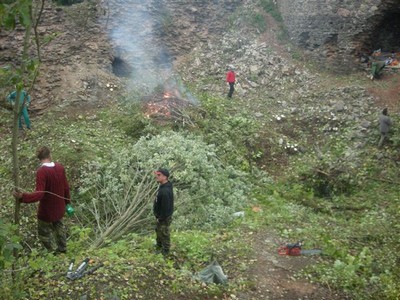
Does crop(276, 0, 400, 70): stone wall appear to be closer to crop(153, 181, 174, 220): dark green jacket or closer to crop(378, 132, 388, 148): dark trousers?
crop(378, 132, 388, 148): dark trousers

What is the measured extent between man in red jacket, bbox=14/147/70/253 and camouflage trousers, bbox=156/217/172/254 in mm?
1184

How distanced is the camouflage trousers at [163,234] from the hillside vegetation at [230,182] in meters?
0.15

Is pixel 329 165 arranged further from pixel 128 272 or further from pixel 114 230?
pixel 128 272

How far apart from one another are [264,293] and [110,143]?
529 cm

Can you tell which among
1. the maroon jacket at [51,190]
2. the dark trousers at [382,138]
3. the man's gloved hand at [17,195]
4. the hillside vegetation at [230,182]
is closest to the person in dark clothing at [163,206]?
the hillside vegetation at [230,182]

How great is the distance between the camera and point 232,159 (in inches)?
373

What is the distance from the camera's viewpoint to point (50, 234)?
17.0ft

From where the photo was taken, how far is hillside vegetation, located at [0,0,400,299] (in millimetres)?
4977

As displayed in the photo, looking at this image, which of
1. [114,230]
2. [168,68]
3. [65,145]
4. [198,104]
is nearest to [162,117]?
[198,104]

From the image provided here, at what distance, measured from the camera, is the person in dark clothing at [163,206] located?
16.8ft

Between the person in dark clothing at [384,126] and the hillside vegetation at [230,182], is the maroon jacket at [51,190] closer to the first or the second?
the hillside vegetation at [230,182]

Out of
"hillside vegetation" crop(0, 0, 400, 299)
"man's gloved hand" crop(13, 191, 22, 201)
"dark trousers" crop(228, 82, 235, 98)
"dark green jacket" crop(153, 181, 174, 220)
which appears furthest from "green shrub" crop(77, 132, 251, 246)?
"dark trousers" crop(228, 82, 235, 98)

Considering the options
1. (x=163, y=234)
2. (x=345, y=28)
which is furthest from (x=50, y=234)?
(x=345, y=28)

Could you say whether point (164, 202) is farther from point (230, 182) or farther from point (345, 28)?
point (345, 28)
